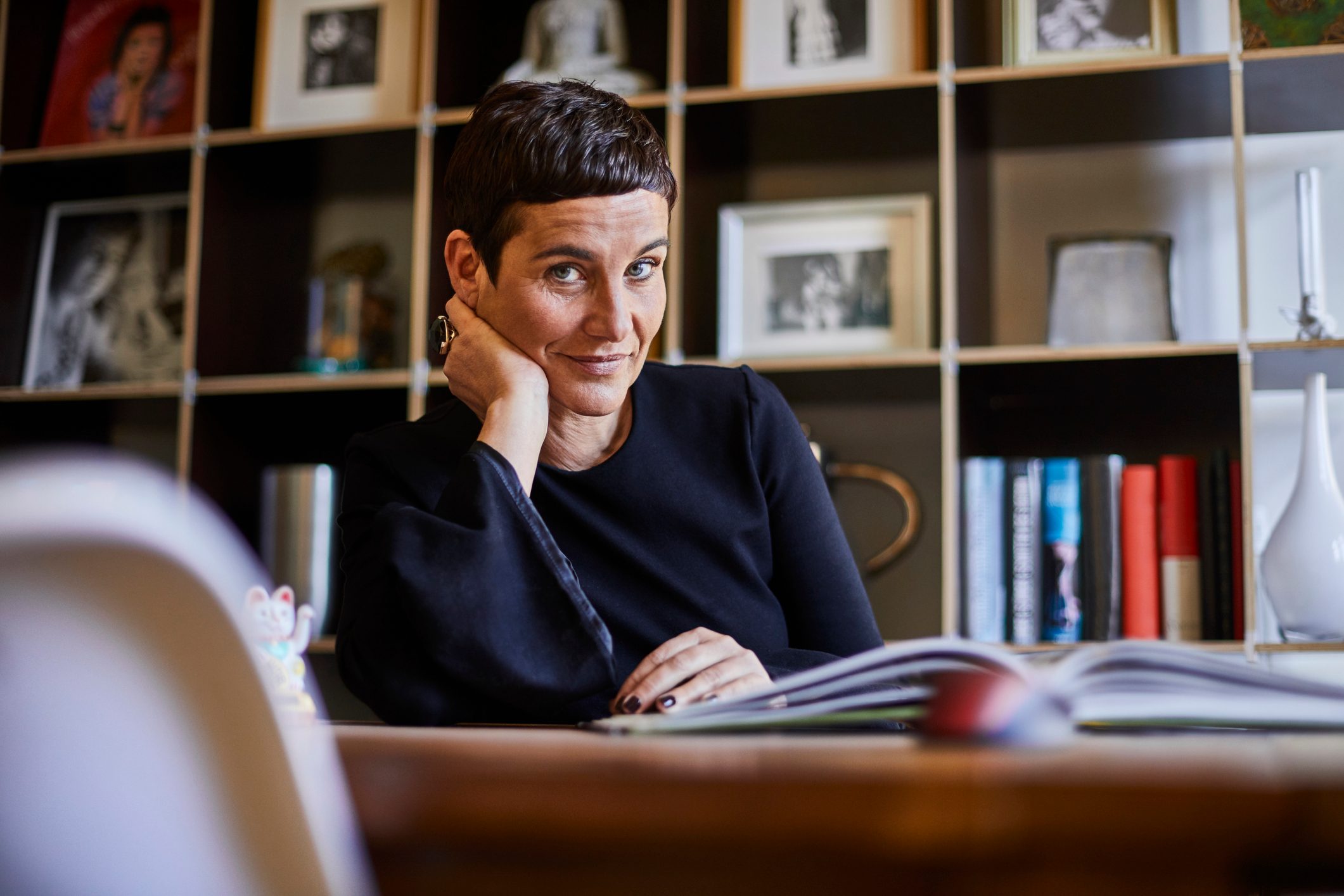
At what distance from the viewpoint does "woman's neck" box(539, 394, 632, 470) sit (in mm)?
1332

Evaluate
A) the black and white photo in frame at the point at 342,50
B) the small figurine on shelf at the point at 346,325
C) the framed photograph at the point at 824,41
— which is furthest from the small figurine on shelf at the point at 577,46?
the small figurine on shelf at the point at 346,325

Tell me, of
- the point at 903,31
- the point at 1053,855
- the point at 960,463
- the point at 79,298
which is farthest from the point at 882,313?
the point at 1053,855

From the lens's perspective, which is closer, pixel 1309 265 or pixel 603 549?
pixel 603 549

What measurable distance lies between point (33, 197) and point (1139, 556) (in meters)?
2.72

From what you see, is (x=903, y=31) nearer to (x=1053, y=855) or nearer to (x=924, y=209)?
(x=924, y=209)

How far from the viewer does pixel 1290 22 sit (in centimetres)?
223

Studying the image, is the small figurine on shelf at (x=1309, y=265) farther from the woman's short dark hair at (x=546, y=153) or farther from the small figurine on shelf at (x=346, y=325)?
the small figurine on shelf at (x=346, y=325)

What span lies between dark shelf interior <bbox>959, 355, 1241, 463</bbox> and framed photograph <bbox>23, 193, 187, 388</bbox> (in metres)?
1.88

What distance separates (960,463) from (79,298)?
7.16 ft

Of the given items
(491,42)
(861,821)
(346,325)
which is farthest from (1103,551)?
(861,821)

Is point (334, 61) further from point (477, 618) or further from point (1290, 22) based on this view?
point (477, 618)

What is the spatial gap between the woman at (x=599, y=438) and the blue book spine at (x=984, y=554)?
91 cm

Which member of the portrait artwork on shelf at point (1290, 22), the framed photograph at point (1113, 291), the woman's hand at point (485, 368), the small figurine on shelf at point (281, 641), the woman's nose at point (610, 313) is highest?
the portrait artwork on shelf at point (1290, 22)

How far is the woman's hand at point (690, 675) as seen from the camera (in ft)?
2.81
